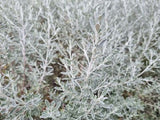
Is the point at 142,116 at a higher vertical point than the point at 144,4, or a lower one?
lower

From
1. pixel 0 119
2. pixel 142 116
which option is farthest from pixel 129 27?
pixel 0 119

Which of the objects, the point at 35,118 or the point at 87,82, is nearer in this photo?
the point at 87,82

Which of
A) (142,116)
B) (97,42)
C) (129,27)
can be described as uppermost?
(129,27)

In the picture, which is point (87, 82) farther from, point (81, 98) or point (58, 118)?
point (58, 118)

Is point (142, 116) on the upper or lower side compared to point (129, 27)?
lower

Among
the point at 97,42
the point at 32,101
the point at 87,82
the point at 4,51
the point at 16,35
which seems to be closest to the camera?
the point at 97,42

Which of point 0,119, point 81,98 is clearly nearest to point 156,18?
point 81,98

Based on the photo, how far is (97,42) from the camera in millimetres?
925

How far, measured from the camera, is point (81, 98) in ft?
3.95

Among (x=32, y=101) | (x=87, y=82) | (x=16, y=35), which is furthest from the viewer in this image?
(x=16, y=35)

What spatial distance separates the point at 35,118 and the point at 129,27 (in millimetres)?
1178

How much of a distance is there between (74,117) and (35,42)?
0.77m

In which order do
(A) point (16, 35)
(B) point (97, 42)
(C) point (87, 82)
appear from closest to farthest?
(B) point (97, 42) → (C) point (87, 82) → (A) point (16, 35)

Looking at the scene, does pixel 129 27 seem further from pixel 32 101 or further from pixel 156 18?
pixel 32 101
